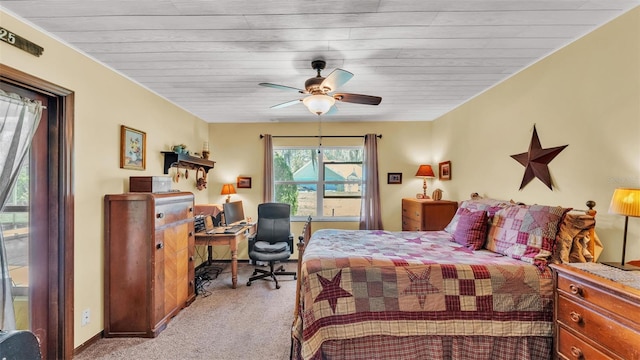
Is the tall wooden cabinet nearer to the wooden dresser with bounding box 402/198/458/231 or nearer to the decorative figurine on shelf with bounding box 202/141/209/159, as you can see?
the decorative figurine on shelf with bounding box 202/141/209/159

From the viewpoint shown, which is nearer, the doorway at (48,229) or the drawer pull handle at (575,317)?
the drawer pull handle at (575,317)

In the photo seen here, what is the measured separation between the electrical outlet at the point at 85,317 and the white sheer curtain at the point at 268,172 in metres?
2.67

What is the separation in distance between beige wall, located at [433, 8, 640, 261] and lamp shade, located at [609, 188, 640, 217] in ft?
0.90

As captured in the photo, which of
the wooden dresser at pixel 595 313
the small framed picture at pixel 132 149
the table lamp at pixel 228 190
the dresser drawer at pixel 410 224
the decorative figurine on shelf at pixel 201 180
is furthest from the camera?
the table lamp at pixel 228 190

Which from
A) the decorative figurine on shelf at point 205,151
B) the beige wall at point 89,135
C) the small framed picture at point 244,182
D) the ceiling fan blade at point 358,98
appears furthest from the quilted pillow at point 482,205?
the decorative figurine on shelf at point 205,151

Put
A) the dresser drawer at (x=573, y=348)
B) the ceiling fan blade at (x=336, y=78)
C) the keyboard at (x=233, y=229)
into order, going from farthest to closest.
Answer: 1. the keyboard at (x=233, y=229)
2. the ceiling fan blade at (x=336, y=78)
3. the dresser drawer at (x=573, y=348)

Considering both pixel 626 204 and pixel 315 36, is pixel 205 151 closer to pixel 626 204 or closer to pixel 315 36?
pixel 315 36

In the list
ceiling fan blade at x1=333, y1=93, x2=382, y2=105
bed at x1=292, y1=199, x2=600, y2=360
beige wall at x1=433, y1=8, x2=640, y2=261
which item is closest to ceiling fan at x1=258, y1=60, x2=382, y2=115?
ceiling fan blade at x1=333, y1=93, x2=382, y2=105

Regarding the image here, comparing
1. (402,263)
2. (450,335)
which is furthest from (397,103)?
(450,335)

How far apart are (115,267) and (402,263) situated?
8.29 feet

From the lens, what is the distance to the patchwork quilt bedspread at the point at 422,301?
1.82 meters

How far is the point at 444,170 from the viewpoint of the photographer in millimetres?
4246

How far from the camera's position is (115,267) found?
2.50 meters

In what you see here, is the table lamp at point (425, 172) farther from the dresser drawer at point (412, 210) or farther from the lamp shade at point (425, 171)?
the dresser drawer at point (412, 210)
